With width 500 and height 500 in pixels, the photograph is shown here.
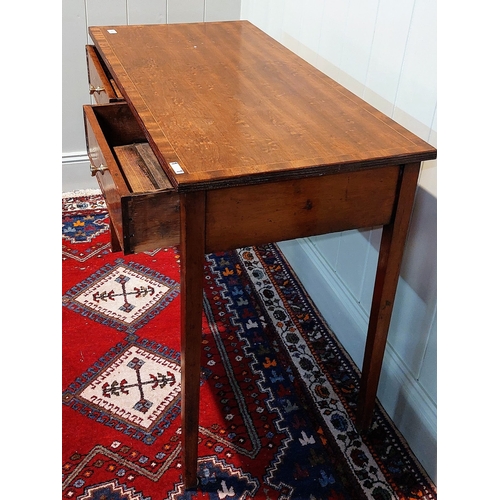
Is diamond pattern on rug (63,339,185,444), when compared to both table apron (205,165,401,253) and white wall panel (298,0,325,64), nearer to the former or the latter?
table apron (205,165,401,253)

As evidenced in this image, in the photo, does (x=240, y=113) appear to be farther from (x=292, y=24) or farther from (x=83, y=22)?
(x=83, y=22)

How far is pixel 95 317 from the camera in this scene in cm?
190

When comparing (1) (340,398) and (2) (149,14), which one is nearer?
(1) (340,398)

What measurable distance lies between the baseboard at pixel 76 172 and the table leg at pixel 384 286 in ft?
5.16

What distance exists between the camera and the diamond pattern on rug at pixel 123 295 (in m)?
1.91

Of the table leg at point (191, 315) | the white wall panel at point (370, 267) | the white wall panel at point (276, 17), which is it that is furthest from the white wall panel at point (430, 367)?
the white wall panel at point (276, 17)

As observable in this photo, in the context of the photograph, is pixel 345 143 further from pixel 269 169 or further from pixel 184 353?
pixel 184 353

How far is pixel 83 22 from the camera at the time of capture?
2.29 meters

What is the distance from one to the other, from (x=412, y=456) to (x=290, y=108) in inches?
36.3

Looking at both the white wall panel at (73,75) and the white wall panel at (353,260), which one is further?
the white wall panel at (73,75)

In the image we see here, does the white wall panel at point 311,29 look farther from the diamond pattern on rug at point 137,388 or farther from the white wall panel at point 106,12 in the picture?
the diamond pattern on rug at point 137,388

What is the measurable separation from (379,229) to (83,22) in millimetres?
1451

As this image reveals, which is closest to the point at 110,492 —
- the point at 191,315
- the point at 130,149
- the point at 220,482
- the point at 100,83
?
the point at 220,482

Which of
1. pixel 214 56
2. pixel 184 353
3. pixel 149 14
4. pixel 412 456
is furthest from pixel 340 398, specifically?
pixel 149 14
